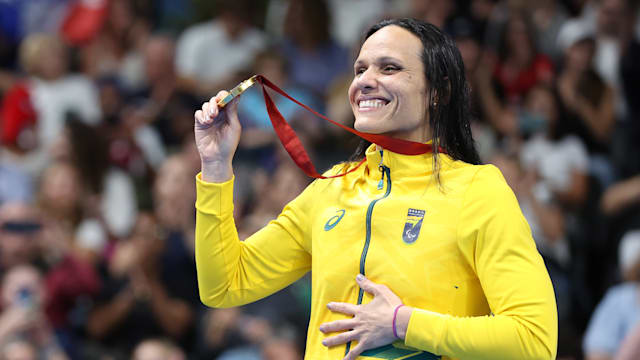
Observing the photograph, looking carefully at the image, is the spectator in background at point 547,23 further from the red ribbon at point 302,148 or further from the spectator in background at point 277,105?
the red ribbon at point 302,148

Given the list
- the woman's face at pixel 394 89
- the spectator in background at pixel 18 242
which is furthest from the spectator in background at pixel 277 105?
the woman's face at pixel 394 89

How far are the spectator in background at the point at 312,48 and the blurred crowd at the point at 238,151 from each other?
2 cm

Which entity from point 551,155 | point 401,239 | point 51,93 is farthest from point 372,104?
point 51,93

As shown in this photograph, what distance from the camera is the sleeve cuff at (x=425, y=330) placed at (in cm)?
212

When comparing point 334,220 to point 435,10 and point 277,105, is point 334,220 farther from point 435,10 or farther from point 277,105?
A: point 435,10

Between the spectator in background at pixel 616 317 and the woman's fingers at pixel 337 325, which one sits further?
the spectator in background at pixel 616 317

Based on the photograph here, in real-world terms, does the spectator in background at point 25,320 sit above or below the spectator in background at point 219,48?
below

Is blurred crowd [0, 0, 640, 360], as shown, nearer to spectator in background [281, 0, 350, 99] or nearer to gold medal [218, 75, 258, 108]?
spectator in background [281, 0, 350, 99]

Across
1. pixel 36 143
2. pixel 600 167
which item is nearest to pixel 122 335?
pixel 36 143

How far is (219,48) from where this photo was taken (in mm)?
7168

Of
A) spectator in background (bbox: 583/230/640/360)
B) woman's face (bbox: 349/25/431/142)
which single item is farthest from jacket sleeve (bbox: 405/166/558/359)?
spectator in background (bbox: 583/230/640/360)

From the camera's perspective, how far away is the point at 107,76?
7316 mm

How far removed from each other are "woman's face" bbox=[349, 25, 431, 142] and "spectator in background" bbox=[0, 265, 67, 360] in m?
3.52

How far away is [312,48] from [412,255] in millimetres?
4796
